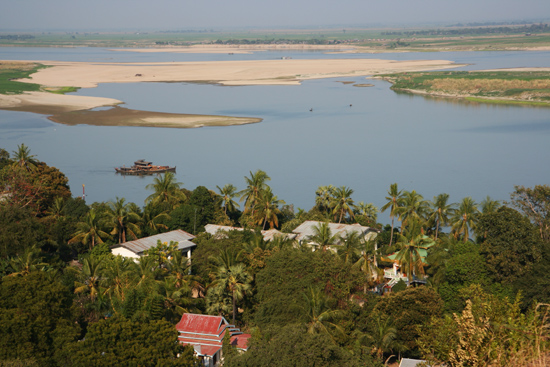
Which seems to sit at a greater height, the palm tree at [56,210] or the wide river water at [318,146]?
the palm tree at [56,210]

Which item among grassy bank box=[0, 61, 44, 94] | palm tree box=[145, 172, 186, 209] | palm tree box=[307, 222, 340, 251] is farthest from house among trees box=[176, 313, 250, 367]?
grassy bank box=[0, 61, 44, 94]

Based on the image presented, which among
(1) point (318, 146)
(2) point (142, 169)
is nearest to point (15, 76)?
(2) point (142, 169)

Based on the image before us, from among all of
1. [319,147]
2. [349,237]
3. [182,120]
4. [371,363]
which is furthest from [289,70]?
[371,363]

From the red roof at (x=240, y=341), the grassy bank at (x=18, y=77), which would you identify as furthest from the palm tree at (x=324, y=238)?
the grassy bank at (x=18, y=77)

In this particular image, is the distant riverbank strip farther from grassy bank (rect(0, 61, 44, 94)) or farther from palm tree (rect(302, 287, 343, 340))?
palm tree (rect(302, 287, 343, 340))

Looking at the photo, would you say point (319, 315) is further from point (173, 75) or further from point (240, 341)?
point (173, 75)

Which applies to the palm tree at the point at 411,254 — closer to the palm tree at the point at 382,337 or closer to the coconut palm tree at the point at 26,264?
the palm tree at the point at 382,337
